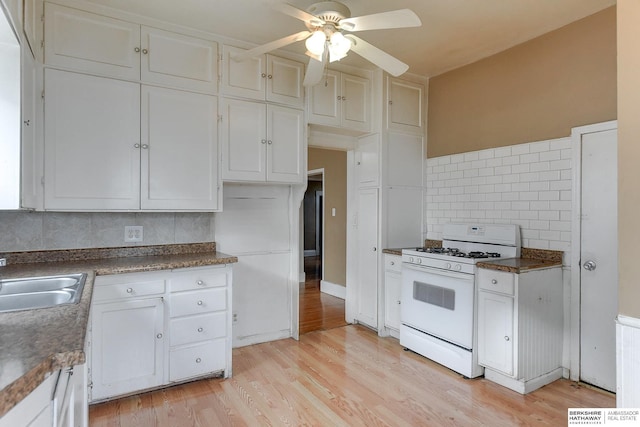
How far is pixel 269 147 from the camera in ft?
10.1

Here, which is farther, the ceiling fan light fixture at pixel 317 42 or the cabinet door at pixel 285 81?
the cabinet door at pixel 285 81

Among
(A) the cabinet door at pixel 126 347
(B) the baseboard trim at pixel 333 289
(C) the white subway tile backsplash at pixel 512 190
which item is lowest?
(B) the baseboard trim at pixel 333 289

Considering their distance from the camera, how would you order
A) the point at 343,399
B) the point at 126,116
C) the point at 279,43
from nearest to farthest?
the point at 279,43
the point at 343,399
the point at 126,116

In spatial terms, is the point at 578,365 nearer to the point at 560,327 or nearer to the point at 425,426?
the point at 560,327

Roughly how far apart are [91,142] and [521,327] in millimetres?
3169

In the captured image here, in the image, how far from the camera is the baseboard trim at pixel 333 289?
16.3 ft

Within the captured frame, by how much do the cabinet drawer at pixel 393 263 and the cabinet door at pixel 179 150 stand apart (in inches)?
68.5

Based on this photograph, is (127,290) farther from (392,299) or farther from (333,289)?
(333,289)

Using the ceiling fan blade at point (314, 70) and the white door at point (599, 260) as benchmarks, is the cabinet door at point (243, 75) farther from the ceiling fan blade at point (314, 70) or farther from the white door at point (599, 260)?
the white door at point (599, 260)

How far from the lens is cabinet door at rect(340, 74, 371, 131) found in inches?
137

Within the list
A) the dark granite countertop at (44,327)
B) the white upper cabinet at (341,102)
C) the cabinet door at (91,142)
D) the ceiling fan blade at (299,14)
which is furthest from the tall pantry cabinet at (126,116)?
the ceiling fan blade at (299,14)

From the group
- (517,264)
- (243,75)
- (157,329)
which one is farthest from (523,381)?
(243,75)

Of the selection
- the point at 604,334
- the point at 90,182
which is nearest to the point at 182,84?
the point at 90,182

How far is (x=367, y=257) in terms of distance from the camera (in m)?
3.79
